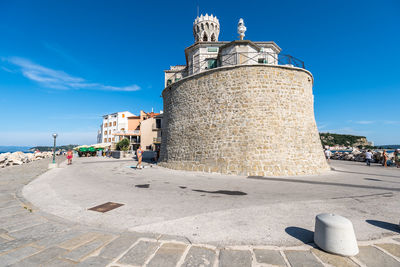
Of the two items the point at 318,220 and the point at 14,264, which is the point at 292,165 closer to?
the point at 318,220

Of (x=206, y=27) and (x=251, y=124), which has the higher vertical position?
(x=206, y=27)

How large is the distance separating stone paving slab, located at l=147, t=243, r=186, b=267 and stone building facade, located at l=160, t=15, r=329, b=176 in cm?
938

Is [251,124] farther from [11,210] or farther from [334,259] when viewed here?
[11,210]

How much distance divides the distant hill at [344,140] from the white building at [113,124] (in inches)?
5323

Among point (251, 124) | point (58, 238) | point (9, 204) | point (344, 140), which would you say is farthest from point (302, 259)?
point (344, 140)

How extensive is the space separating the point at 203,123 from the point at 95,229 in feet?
37.4

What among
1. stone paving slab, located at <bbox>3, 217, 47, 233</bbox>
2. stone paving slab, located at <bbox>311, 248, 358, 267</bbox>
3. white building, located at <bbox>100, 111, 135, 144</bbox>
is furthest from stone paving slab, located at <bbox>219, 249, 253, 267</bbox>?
white building, located at <bbox>100, 111, 135, 144</bbox>

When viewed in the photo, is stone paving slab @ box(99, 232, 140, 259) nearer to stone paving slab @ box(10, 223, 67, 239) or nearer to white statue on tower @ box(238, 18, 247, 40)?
stone paving slab @ box(10, 223, 67, 239)

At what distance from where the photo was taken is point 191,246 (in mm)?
3018

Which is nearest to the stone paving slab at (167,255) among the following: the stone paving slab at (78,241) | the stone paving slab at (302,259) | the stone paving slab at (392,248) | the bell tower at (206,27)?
the stone paving slab at (78,241)

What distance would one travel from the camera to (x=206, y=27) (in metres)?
28.9

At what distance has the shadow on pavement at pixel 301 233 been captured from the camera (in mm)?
3256

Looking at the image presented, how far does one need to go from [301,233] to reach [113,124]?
225ft

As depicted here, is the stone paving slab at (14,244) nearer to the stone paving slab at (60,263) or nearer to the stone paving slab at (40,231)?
the stone paving slab at (40,231)
